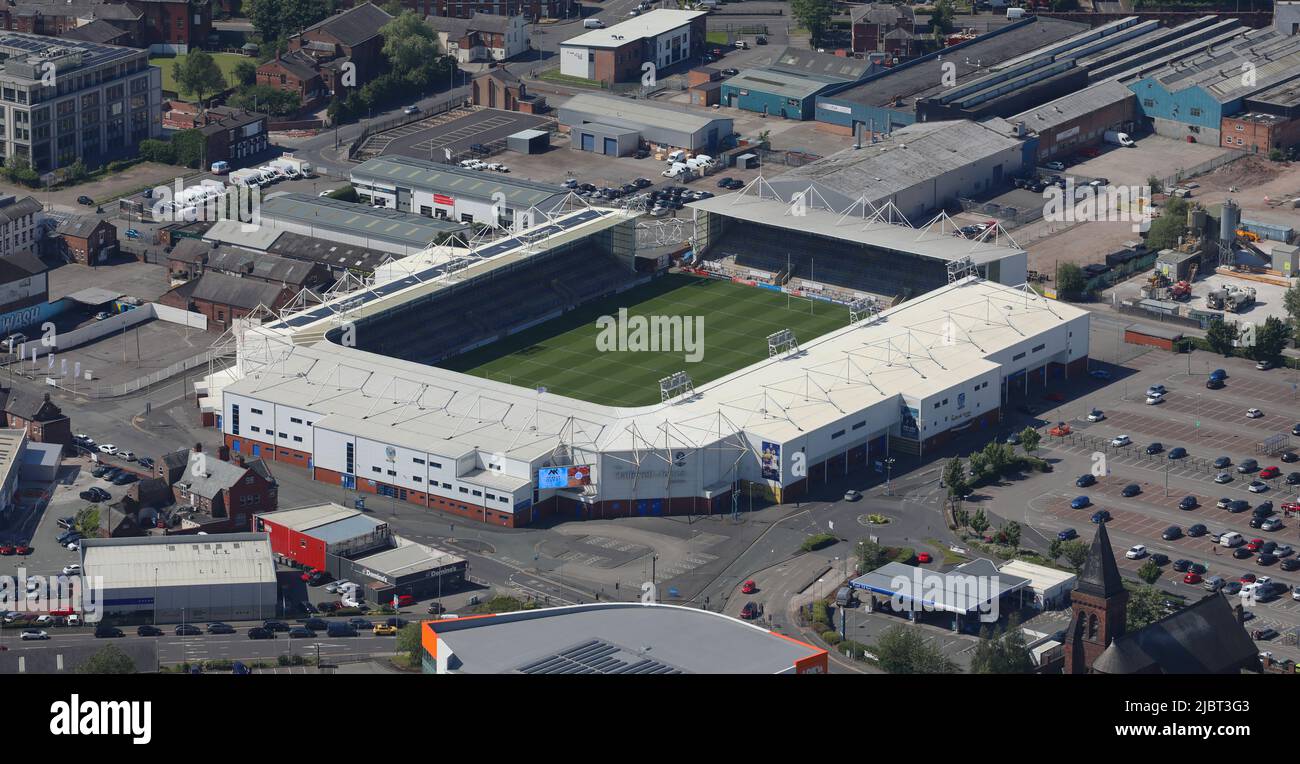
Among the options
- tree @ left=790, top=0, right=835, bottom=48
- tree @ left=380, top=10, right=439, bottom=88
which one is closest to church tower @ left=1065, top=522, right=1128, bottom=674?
tree @ left=380, top=10, right=439, bottom=88

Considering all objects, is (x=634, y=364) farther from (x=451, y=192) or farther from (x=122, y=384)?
(x=451, y=192)

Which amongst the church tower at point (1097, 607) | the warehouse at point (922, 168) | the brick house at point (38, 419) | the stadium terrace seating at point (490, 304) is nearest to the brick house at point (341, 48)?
the warehouse at point (922, 168)

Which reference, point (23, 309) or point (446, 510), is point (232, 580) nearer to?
point (446, 510)

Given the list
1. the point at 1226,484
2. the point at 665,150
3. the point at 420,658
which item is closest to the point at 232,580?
the point at 420,658

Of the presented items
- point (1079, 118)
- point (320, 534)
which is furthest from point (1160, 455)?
Answer: point (1079, 118)

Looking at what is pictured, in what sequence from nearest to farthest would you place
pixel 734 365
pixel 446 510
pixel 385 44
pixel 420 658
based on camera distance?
1. pixel 420 658
2. pixel 446 510
3. pixel 734 365
4. pixel 385 44
